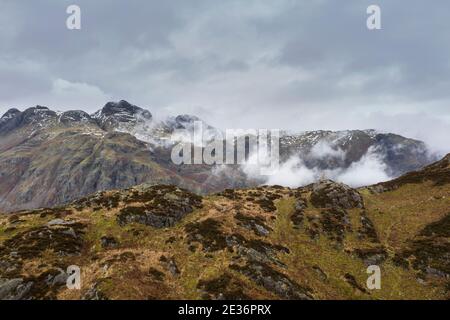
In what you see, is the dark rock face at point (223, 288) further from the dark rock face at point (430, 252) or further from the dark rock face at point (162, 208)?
the dark rock face at point (430, 252)

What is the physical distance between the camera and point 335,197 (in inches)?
2859

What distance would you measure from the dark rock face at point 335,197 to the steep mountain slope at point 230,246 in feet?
0.67

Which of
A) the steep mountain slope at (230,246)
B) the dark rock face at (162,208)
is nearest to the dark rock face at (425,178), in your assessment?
the steep mountain slope at (230,246)

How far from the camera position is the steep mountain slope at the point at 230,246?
44156 millimetres

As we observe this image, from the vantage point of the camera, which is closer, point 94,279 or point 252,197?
point 94,279

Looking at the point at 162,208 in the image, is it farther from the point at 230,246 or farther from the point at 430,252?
the point at 430,252

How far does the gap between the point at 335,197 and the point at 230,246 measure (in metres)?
27.8

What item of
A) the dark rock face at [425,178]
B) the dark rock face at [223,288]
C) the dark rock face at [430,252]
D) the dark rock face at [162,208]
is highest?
the dark rock face at [425,178]

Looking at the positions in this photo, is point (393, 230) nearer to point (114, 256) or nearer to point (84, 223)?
point (114, 256)

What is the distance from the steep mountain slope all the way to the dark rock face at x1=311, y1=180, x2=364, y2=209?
0.67 feet
